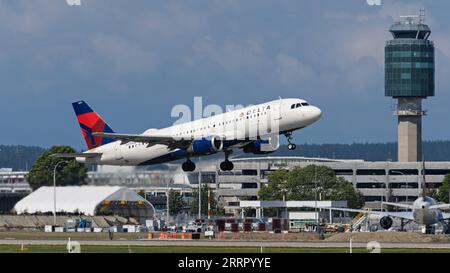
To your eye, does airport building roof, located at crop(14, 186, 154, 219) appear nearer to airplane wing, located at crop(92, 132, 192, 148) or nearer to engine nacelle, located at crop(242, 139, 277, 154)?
airplane wing, located at crop(92, 132, 192, 148)

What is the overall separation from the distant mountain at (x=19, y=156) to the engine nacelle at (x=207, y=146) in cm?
7269

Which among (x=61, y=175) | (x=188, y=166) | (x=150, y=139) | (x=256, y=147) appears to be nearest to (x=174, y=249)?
(x=150, y=139)

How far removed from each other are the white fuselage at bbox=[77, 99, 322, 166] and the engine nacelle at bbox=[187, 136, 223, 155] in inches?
23.0

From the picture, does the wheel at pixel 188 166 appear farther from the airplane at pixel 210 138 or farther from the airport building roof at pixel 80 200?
the airport building roof at pixel 80 200

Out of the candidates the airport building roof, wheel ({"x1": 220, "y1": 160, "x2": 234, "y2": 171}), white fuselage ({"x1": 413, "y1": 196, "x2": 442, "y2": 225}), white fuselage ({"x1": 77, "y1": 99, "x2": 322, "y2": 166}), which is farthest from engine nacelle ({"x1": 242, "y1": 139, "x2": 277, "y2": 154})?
white fuselage ({"x1": 413, "y1": 196, "x2": 442, "y2": 225})

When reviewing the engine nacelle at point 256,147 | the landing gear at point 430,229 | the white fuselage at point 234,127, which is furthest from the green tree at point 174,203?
the engine nacelle at point 256,147

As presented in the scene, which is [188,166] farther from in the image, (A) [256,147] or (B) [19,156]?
(B) [19,156]

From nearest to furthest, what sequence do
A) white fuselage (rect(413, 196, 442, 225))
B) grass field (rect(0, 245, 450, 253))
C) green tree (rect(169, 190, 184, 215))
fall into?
grass field (rect(0, 245, 450, 253)), white fuselage (rect(413, 196, 442, 225)), green tree (rect(169, 190, 184, 215))

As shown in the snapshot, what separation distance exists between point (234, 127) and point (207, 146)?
2.80 m

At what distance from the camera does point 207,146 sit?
302ft

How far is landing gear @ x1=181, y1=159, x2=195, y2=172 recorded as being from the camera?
99188mm

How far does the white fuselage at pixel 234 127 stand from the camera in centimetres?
8900
